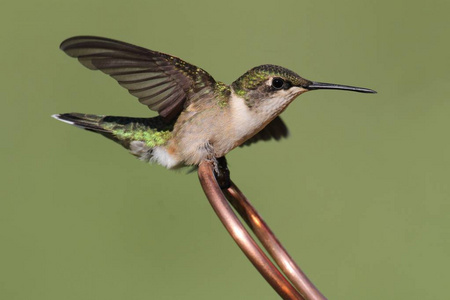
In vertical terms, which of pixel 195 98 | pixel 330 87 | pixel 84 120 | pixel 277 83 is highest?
pixel 84 120

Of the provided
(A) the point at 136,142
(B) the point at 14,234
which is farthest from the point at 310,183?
(A) the point at 136,142

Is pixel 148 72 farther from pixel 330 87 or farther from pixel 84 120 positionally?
pixel 330 87

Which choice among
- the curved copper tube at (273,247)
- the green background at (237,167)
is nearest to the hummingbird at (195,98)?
the curved copper tube at (273,247)

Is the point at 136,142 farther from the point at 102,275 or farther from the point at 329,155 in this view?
the point at 329,155

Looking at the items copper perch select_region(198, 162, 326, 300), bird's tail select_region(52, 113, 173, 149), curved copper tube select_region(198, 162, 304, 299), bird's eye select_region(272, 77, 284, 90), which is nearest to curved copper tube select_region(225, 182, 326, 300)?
copper perch select_region(198, 162, 326, 300)

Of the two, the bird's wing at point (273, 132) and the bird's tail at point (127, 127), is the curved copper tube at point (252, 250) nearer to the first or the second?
the bird's tail at point (127, 127)

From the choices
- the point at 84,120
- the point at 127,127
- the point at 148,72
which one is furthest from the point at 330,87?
the point at 84,120
